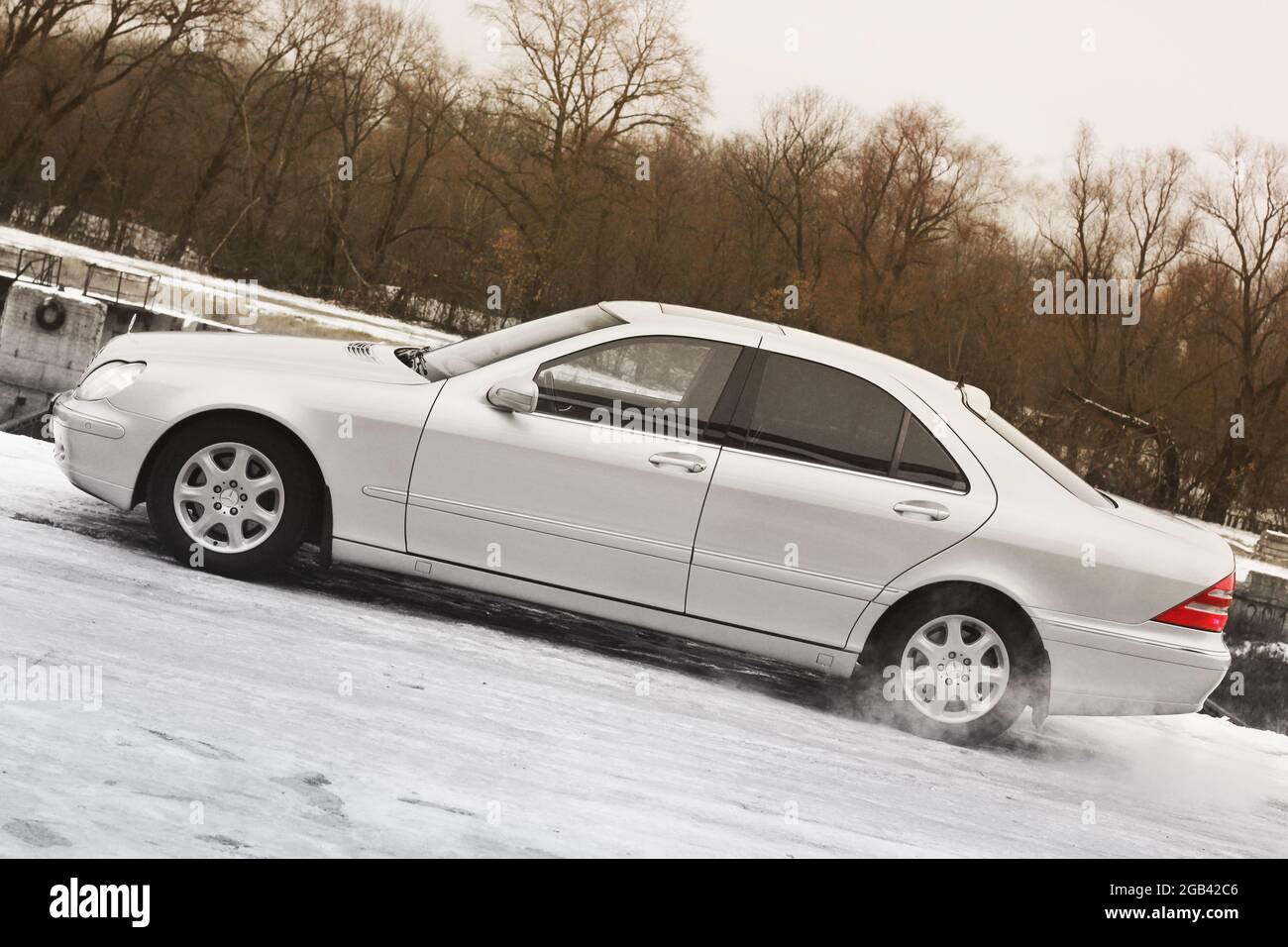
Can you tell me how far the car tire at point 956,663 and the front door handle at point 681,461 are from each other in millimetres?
1124


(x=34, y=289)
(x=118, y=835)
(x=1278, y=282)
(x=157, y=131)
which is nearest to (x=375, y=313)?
(x=157, y=131)

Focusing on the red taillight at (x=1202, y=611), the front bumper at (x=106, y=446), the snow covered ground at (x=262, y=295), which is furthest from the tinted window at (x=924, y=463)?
the snow covered ground at (x=262, y=295)

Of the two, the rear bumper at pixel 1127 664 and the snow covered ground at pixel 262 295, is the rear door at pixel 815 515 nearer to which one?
the rear bumper at pixel 1127 664

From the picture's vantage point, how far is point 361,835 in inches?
134

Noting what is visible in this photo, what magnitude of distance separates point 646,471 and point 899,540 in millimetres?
1174

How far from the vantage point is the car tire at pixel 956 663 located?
5.62 metres

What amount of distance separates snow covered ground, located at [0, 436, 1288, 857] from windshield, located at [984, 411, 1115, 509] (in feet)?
4.19

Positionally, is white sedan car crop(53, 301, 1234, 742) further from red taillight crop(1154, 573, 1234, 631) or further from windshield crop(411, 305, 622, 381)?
windshield crop(411, 305, 622, 381)

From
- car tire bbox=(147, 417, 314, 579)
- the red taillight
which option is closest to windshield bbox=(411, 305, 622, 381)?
car tire bbox=(147, 417, 314, 579)

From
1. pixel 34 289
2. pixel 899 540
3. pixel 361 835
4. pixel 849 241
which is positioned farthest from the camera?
pixel 849 241

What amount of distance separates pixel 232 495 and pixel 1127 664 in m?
4.14

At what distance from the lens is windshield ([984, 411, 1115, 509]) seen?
5848mm

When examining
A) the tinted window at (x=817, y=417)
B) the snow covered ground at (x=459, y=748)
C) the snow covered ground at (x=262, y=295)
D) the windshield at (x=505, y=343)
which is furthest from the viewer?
the snow covered ground at (x=262, y=295)

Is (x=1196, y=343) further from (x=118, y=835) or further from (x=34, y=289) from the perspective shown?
(x=118, y=835)
